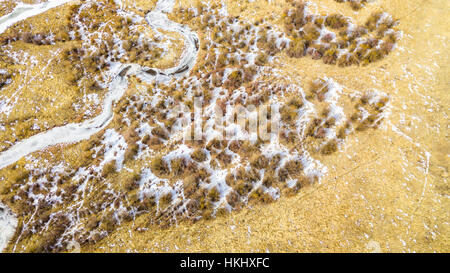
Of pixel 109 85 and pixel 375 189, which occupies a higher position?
pixel 109 85

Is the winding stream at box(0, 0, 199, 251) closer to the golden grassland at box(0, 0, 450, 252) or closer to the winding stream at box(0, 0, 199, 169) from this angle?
the winding stream at box(0, 0, 199, 169)

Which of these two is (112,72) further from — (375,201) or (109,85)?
(375,201)

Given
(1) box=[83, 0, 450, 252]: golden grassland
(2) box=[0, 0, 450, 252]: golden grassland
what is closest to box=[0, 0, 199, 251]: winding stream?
(2) box=[0, 0, 450, 252]: golden grassland

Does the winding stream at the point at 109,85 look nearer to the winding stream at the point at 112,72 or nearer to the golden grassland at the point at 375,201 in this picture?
the winding stream at the point at 112,72

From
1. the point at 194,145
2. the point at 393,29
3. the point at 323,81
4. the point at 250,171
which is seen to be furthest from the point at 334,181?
the point at 393,29

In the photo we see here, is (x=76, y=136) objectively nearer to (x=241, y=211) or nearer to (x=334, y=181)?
(x=241, y=211)

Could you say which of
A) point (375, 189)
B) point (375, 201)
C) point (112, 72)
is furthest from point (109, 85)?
point (375, 201)

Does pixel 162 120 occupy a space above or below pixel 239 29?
below

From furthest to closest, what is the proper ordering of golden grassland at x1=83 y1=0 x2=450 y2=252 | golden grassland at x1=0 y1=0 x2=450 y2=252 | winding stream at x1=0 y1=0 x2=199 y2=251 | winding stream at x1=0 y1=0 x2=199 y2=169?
1. winding stream at x1=0 y1=0 x2=199 y2=169
2. winding stream at x1=0 y1=0 x2=199 y2=251
3. golden grassland at x1=0 y1=0 x2=450 y2=252
4. golden grassland at x1=83 y1=0 x2=450 y2=252
